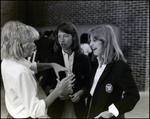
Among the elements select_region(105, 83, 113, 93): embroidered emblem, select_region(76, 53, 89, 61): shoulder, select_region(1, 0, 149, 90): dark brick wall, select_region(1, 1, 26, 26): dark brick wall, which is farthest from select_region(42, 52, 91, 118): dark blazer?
select_region(1, 1, 26, 26): dark brick wall

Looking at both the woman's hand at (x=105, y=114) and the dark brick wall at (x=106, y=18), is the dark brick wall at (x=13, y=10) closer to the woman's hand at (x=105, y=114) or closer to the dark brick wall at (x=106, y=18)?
the dark brick wall at (x=106, y=18)

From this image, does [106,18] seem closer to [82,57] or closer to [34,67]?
[82,57]

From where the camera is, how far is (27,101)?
2.03m

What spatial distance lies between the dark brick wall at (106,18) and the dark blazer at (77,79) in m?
0.59

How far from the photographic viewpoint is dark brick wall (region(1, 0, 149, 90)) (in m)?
2.95

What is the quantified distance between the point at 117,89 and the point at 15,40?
104 cm

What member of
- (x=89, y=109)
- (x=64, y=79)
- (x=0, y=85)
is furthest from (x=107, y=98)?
(x=0, y=85)

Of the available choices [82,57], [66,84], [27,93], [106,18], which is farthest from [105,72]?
[106,18]

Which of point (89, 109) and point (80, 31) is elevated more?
point (80, 31)

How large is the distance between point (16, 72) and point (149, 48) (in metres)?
1.89

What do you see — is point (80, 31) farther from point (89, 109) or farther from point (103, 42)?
point (89, 109)

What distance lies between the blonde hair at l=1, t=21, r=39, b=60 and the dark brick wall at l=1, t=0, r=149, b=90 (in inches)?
25.8

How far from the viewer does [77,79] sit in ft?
7.94

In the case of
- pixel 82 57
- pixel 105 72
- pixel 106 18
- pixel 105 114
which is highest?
pixel 106 18
